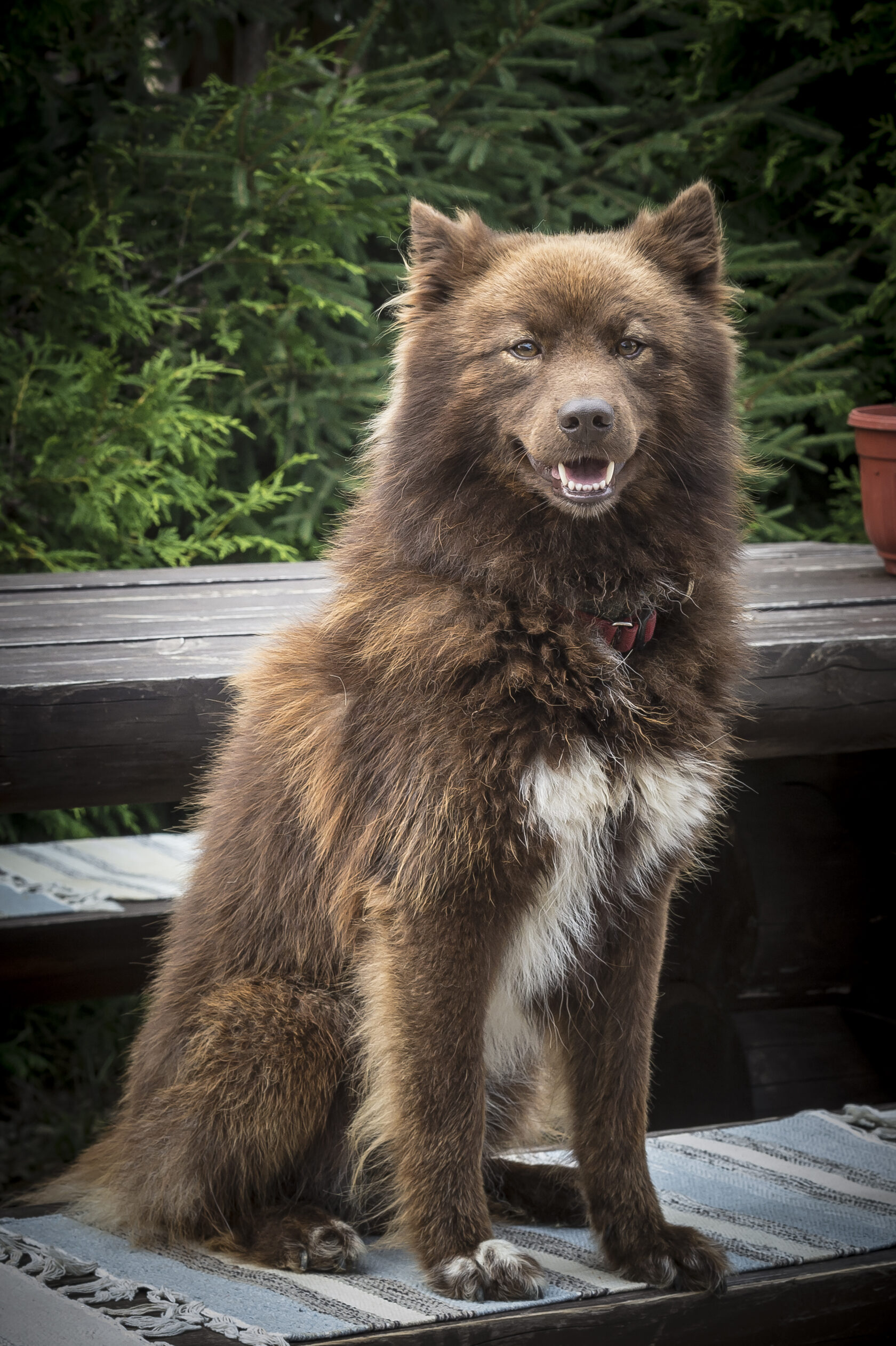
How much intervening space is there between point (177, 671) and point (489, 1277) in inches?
45.6

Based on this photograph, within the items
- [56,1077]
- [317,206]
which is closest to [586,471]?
[317,206]

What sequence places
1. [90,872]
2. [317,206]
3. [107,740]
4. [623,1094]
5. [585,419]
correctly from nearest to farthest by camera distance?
[585,419], [623,1094], [107,740], [90,872], [317,206]

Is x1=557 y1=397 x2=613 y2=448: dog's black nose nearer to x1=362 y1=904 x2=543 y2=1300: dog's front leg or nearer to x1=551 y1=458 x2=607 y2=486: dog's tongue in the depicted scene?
x1=551 y1=458 x2=607 y2=486: dog's tongue

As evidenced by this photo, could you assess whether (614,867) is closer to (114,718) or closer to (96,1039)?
(114,718)

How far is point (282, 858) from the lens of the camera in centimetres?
186

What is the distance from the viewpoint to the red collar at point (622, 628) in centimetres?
172

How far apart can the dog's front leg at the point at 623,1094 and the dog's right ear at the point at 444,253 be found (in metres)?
0.96

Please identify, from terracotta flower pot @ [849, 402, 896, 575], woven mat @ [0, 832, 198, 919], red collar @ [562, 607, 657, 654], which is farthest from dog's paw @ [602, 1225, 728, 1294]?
terracotta flower pot @ [849, 402, 896, 575]

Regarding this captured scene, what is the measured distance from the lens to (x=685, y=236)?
187 centimetres

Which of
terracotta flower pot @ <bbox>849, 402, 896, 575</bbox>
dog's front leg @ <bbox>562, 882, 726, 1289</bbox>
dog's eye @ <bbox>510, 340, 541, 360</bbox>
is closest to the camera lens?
dog's eye @ <bbox>510, 340, 541, 360</bbox>

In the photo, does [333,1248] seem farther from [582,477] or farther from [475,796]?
[582,477]

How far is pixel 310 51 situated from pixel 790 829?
285 cm

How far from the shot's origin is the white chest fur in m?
1.64

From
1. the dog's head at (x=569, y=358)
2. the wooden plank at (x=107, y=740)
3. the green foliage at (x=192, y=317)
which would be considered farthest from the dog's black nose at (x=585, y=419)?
the green foliage at (x=192, y=317)
